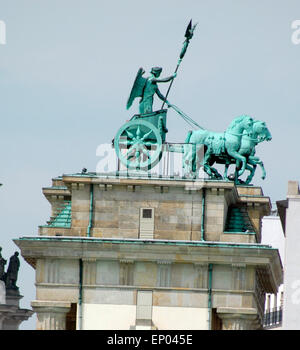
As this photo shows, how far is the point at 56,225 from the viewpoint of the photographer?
128625 millimetres

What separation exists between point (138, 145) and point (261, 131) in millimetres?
8926

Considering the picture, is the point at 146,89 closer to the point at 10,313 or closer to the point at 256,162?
the point at 256,162

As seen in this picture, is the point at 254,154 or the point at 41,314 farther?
the point at 254,154

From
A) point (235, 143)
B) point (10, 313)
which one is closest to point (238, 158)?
point (235, 143)

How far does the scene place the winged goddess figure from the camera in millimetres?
133250

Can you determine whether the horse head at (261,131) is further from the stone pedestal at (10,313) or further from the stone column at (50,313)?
the stone pedestal at (10,313)

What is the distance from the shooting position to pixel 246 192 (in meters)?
134

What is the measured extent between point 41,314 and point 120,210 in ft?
24.5

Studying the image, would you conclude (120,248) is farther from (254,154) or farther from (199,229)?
(254,154)

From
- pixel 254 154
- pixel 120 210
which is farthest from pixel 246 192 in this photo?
pixel 120 210

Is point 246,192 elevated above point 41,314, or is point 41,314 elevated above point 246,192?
point 246,192

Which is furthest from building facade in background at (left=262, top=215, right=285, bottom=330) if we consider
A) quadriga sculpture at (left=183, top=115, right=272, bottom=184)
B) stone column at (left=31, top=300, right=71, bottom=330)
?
stone column at (left=31, top=300, right=71, bottom=330)

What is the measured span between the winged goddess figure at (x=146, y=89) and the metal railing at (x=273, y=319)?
36.0 m

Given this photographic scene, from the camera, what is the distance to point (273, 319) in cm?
16712
